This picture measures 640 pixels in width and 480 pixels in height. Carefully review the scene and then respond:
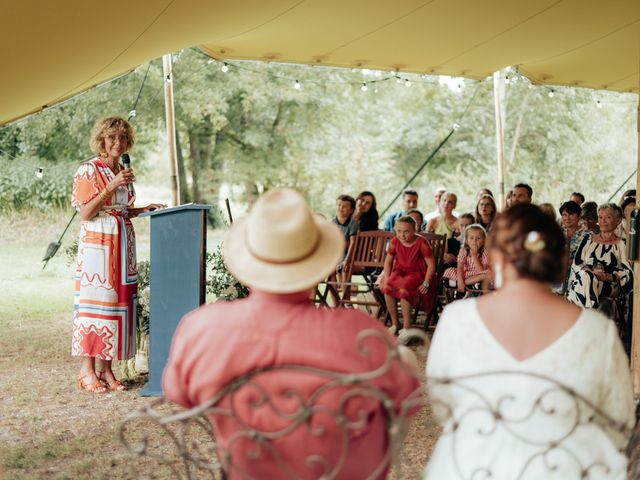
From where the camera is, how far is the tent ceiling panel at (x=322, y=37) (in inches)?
211

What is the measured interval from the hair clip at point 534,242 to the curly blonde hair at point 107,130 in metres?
4.03

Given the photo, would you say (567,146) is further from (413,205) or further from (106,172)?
(106,172)

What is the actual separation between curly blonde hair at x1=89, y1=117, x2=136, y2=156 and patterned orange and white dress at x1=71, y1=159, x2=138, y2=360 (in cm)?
11

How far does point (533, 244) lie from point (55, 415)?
162 inches

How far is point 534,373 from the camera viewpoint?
2250 millimetres

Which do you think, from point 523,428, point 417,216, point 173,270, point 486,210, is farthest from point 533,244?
point 417,216

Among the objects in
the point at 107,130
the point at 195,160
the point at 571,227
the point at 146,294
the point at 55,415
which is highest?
the point at 195,160

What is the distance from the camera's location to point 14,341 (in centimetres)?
887

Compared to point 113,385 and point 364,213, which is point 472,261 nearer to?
point 364,213

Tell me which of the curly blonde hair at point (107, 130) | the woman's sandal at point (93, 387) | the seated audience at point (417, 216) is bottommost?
the woman's sandal at point (93, 387)

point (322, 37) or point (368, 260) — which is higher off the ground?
point (322, 37)

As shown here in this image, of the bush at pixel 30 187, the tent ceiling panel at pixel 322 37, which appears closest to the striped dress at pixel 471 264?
the tent ceiling panel at pixel 322 37

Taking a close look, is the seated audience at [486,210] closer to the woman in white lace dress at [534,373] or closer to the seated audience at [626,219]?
the seated audience at [626,219]

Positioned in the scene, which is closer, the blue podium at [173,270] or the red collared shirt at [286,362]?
the red collared shirt at [286,362]
